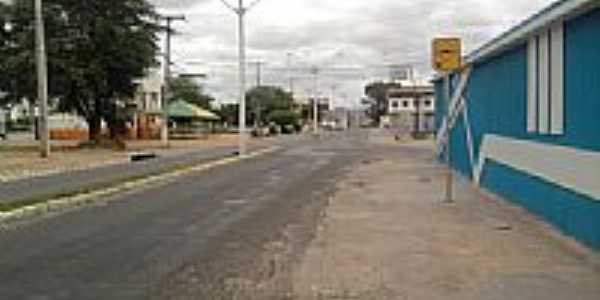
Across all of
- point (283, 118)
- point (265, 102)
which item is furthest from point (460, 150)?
point (265, 102)

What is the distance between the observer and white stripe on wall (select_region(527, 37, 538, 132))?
18.2 meters

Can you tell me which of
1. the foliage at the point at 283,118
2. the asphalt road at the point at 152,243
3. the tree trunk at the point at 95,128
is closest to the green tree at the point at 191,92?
the foliage at the point at 283,118

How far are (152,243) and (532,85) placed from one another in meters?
7.07

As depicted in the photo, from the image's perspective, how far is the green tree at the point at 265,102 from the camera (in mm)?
155750

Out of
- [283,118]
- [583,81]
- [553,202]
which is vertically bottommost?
[553,202]

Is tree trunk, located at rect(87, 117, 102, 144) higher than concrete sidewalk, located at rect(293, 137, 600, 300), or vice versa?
tree trunk, located at rect(87, 117, 102, 144)

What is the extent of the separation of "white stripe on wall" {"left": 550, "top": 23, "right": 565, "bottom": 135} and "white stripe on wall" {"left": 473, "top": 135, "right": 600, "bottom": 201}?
1.19ft

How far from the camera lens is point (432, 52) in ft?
72.3

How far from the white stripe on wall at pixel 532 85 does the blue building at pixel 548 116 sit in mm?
16

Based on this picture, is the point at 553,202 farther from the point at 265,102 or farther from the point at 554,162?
the point at 265,102

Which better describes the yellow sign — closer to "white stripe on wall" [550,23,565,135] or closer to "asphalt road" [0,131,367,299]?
"asphalt road" [0,131,367,299]

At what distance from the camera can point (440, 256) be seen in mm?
13531

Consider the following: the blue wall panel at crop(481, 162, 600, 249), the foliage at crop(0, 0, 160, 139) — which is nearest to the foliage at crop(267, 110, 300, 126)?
the foliage at crop(0, 0, 160, 139)

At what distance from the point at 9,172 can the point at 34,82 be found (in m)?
21.3
